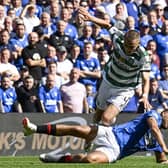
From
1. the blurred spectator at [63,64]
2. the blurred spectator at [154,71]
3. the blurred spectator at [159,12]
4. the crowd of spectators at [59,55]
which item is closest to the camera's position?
the crowd of spectators at [59,55]

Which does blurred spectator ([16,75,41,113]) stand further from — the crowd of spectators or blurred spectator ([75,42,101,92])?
blurred spectator ([75,42,101,92])

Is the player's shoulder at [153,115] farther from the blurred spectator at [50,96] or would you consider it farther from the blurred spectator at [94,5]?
the blurred spectator at [94,5]

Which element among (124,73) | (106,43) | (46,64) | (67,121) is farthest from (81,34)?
(124,73)

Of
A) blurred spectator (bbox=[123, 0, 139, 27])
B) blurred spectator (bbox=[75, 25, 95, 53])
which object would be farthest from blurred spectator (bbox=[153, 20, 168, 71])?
blurred spectator (bbox=[75, 25, 95, 53])

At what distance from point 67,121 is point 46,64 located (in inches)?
64.8

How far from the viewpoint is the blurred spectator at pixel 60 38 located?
60.4ft

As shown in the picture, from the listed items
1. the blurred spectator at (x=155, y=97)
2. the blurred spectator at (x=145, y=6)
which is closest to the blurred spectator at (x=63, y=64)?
the blurred spectator at (x=155, y=97)

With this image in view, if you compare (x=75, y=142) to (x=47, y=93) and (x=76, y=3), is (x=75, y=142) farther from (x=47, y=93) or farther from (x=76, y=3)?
(x=76, y=3)

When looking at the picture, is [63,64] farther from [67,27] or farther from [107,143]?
[107,143]

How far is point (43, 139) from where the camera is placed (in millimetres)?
16828

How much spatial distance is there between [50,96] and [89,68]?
151 cm

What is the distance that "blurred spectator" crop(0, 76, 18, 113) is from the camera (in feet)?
54.8

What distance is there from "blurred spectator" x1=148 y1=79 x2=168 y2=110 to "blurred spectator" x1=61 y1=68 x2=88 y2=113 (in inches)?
71.4

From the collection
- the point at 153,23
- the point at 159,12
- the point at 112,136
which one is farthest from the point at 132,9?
the point at 112,136
